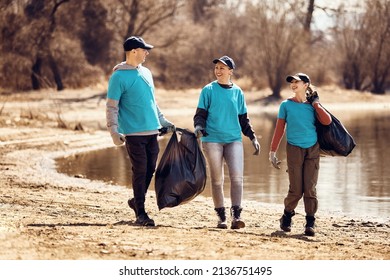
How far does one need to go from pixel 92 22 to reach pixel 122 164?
24038mm

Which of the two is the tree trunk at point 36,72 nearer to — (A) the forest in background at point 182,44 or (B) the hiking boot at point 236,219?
(A) the forest in background at point 182,44

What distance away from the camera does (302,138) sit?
862 centimetres

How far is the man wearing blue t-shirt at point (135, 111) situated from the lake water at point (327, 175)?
3.32 metres

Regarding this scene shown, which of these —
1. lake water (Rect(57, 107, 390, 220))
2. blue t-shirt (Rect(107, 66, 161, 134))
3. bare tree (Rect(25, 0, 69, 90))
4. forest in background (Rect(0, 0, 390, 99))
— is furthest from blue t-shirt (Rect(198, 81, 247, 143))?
bare tree (Rect(25, 0, 69, 90))

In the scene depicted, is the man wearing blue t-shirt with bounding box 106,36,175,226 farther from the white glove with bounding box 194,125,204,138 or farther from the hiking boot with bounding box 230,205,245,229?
the hiking boot with bounding box 230,205,245,229

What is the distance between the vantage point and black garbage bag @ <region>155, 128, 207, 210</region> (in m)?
8.63

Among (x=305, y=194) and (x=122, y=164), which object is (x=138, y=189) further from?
(x=122, y=164)

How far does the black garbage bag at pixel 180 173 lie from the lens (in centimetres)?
863

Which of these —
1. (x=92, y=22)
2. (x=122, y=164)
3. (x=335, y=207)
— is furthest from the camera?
(x=92, y=22)

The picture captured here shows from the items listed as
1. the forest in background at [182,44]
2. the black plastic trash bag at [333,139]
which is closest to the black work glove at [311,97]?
the black plastic trash bag at [333,139]

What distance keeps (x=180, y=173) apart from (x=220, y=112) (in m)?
0.68

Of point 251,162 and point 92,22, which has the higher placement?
point 92,22

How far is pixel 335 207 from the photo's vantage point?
11523 mm

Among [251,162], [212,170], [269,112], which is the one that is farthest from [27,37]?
[212,170]
